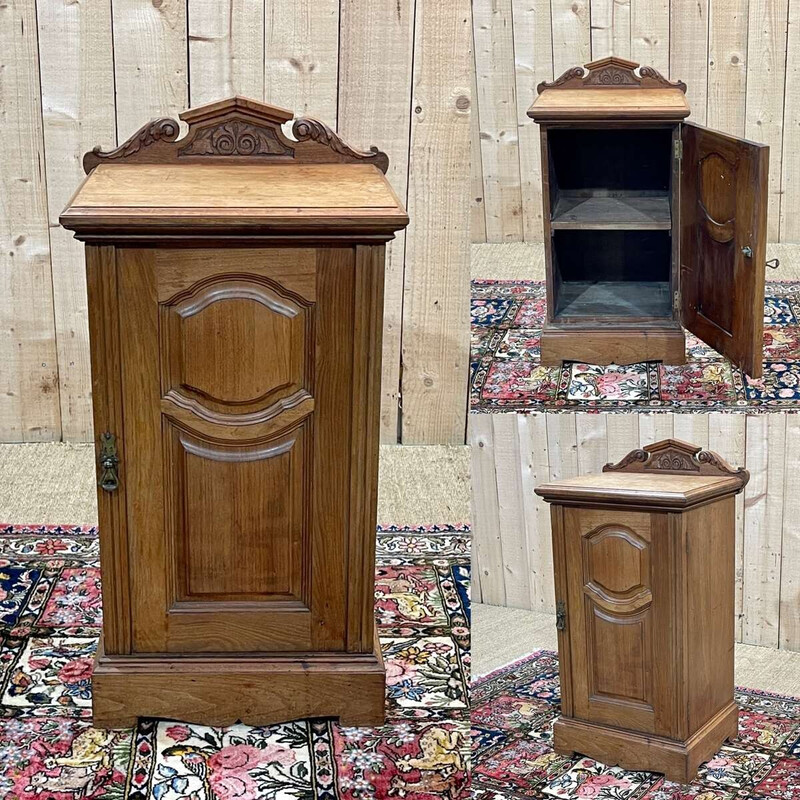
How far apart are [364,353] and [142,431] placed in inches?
19.2

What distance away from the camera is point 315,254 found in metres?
1.84

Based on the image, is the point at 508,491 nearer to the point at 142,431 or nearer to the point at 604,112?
the point at 604,112

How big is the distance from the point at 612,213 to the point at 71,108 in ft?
6.12

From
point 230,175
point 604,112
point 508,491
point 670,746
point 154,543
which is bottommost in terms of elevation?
point 670,746

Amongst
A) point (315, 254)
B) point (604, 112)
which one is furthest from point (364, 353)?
point (604, 112)

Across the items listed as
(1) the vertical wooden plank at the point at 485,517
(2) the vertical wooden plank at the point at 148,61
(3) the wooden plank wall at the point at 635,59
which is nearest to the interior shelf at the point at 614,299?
(1) the vertical wooden plank at the point at 485,517

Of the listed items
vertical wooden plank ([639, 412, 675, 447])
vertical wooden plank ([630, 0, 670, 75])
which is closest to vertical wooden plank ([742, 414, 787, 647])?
vertical wooden plank ([639, 412, 675, 447])

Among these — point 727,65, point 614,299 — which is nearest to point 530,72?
point 727,65

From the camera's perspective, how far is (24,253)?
337cm

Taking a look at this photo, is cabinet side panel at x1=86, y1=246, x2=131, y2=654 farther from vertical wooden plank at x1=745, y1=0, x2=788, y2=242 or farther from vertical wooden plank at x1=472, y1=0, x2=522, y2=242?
vertical wooden plank at x1=745, y1=0, x2=788, y2=242

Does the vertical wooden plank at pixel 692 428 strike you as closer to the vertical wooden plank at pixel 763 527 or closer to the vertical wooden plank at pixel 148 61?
the vertical wooden plank at pixel 763 527

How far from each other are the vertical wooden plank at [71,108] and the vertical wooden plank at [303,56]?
1.78ft

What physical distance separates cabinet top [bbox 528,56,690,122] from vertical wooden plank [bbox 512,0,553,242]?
0.56 m

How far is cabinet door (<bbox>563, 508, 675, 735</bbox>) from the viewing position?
2.60 m
